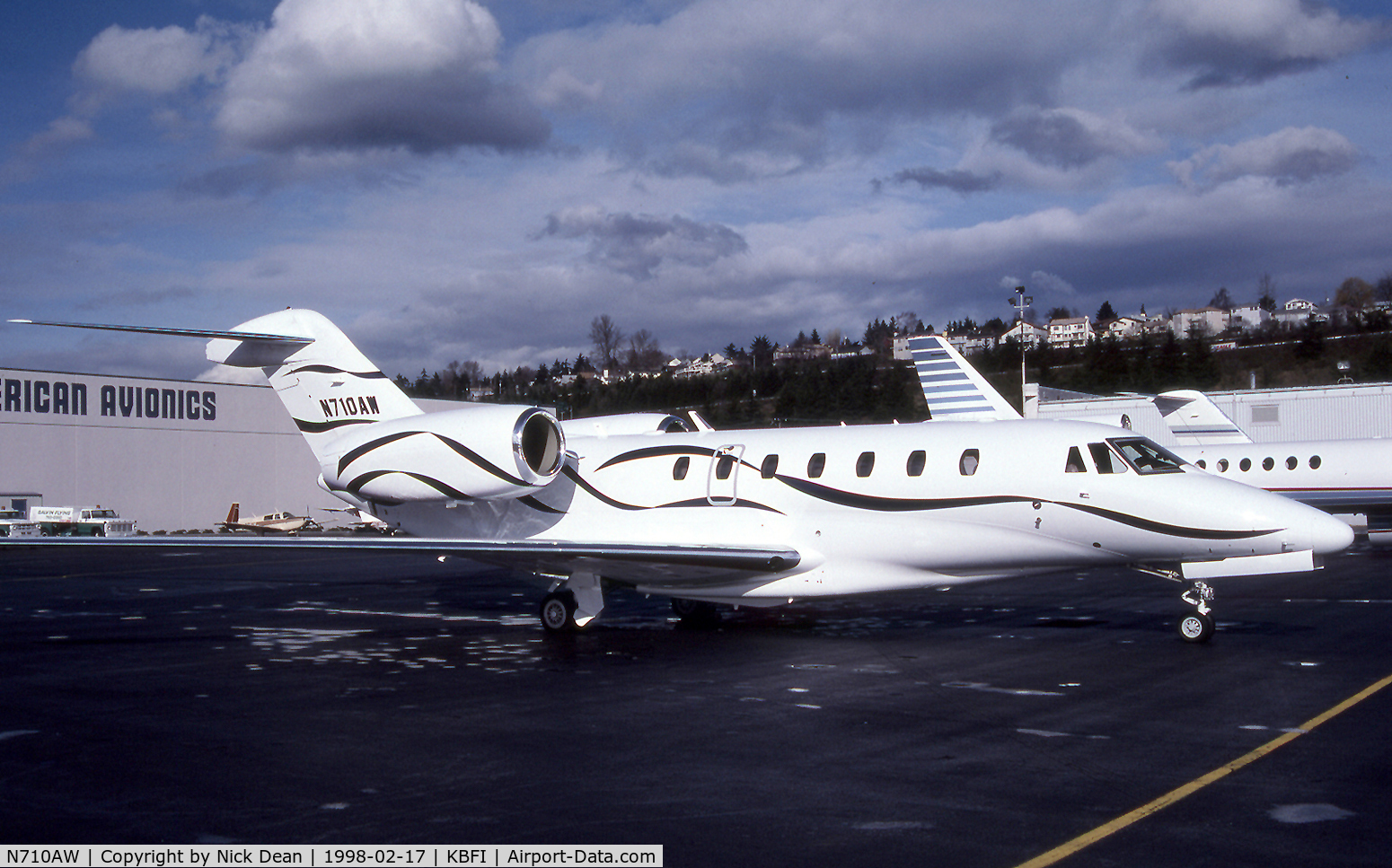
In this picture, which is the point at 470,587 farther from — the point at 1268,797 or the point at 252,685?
the point at 1268,797

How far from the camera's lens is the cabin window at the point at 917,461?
14445 mm

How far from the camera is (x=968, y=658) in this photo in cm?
1264

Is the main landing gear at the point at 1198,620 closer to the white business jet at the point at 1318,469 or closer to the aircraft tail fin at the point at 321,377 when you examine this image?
the aircraft tail fin at the point at 321,377

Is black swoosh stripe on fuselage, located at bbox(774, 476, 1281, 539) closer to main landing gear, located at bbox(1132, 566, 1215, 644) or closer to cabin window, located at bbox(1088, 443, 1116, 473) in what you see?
cabin window, located at bbox(1088, 443, 1116, 473)

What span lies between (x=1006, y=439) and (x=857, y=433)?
82.5 inches

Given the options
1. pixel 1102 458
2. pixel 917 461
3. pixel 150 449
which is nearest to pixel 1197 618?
pixel 1102 458

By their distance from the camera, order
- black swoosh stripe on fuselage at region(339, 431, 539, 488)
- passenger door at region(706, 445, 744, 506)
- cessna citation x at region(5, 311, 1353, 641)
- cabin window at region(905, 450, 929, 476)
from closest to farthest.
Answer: cessna citation x at region(5, 311, 1353, 641), cabin window at region(905, 450, 929, 476), black swoosh stripe on fuselage at region(339, 431, 539, 488), passenger door at region(706, 445, 744, 506)

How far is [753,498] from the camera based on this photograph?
15461mm

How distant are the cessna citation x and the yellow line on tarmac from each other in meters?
3.60

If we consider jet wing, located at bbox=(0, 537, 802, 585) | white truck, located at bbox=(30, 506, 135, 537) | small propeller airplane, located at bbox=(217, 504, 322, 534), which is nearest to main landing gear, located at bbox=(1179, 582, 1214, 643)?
jet wing, located at bbox=(0, 537, 802, 585)

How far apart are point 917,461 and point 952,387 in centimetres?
1365

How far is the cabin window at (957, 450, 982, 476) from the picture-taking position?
14.1 m
